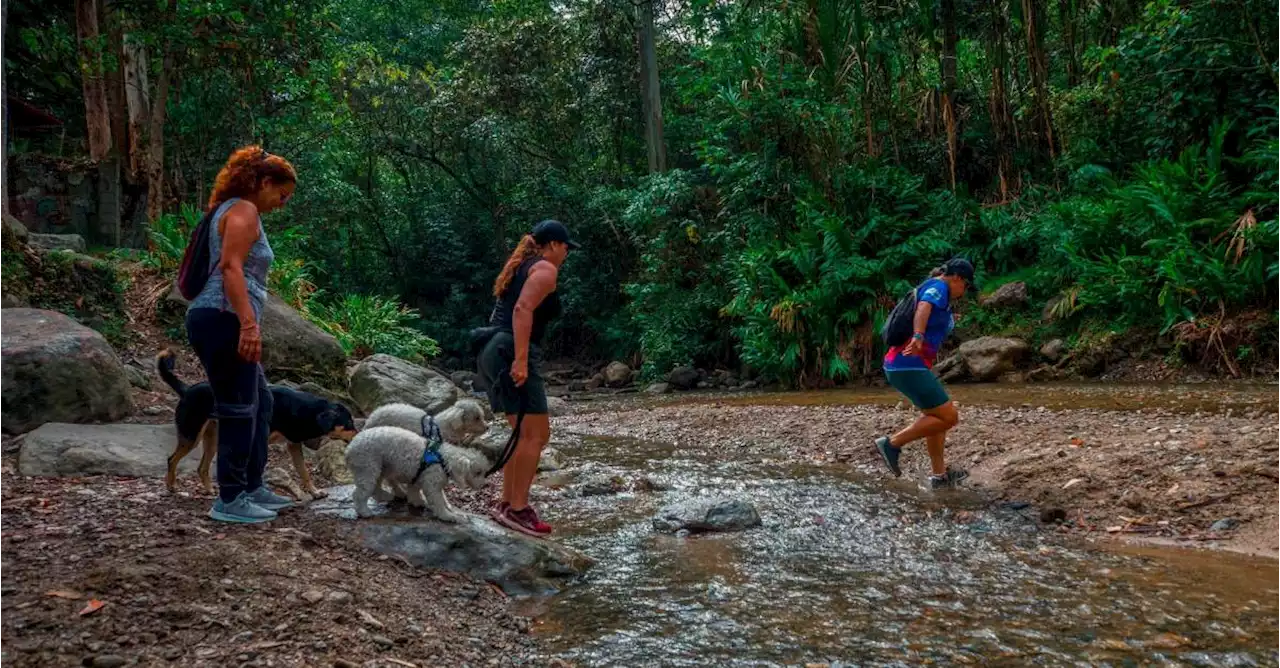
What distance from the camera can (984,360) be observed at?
14320mm

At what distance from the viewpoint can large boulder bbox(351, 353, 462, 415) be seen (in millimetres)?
10688

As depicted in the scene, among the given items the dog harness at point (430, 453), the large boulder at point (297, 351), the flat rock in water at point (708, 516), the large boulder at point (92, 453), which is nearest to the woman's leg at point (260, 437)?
the dog harness at point (430, 453)

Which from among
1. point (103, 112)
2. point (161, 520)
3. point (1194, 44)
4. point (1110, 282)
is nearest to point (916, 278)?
point (1110, 282)

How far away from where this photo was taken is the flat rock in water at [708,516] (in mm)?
6113

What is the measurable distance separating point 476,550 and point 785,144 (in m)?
15.2

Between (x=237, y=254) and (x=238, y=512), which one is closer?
(x=237, y=254)

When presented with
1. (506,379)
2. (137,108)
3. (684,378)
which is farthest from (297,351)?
(684,378)

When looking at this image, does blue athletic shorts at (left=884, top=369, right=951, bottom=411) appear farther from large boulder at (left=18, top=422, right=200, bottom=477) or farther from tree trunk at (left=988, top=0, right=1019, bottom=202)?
tree trunk at (left=988, top=0, right=1019, bottom=202)

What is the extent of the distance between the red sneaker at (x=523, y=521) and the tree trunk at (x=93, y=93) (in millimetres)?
14496

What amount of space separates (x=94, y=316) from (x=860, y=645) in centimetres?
999

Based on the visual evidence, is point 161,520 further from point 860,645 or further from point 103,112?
point 103,112

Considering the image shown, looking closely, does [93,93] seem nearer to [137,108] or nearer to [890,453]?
[137,108]

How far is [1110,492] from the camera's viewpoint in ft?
20.9

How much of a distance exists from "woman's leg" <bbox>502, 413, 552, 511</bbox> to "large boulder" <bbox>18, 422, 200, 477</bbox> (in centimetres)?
237
